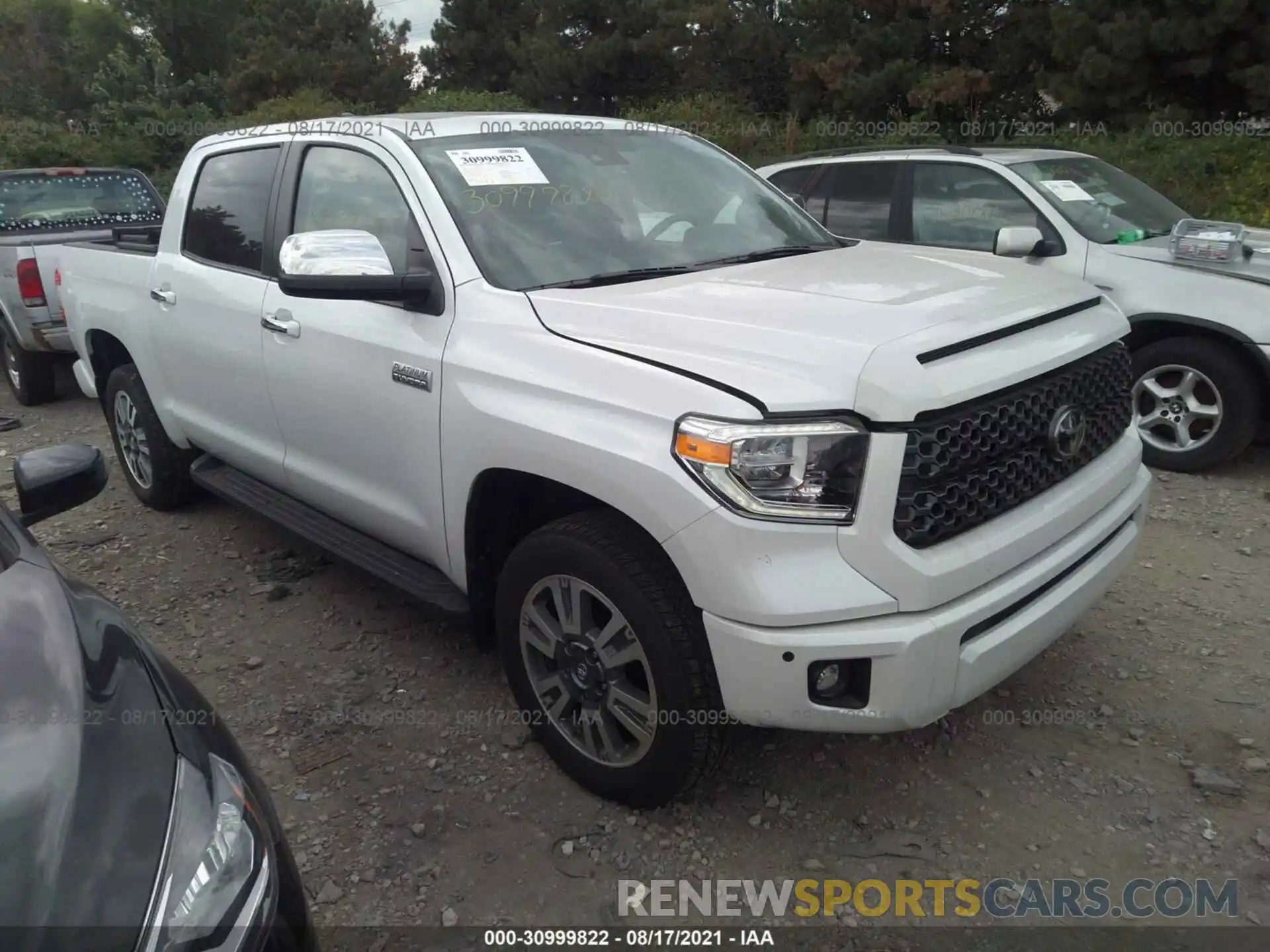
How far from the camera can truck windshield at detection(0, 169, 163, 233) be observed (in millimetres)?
8219

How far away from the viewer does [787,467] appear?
2193mm

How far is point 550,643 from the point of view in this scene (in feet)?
9.06

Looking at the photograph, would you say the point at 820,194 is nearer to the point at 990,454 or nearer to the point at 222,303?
the point at 222,303

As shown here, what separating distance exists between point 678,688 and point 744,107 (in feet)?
57.1

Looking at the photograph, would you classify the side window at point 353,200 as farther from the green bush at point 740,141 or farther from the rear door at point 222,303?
the green bush at point 740,141

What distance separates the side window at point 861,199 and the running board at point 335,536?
13.0 feet

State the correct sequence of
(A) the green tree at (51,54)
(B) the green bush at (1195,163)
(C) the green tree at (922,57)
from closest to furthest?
(B) the green bush at (1195,163) < (C) the green tree at (922,57) < (A) the green tree at (51,54)

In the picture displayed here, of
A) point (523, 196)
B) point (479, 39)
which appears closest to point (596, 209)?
point (523, 196)

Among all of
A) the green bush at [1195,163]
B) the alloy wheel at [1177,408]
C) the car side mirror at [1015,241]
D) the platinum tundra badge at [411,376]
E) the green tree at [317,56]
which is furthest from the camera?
the green tree at [317,56]

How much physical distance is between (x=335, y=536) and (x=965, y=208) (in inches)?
173

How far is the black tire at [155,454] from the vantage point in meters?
4.91

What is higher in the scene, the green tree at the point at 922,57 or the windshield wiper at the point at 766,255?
the green tree at the point at 922,57

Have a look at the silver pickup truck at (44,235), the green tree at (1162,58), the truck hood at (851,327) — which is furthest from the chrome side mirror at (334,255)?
the green tree at (1162,58)

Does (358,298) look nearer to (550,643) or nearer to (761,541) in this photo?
(550,643)
